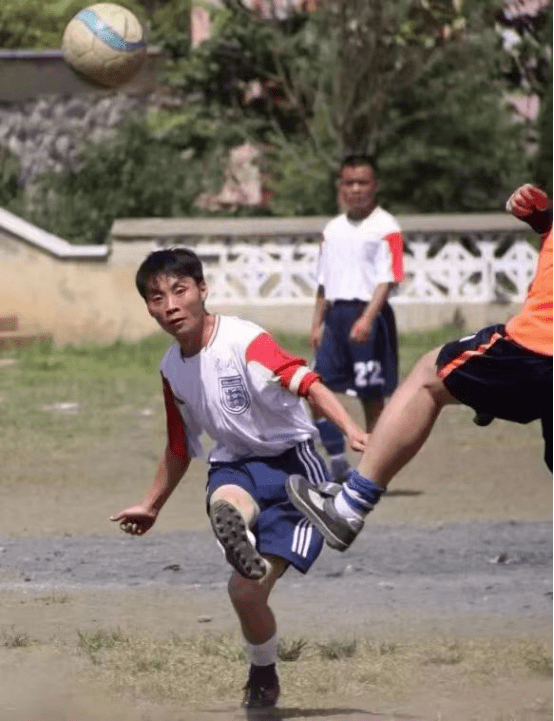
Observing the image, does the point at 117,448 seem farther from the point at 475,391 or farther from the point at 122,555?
the point at 475,391

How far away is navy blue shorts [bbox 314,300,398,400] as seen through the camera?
1056 cm

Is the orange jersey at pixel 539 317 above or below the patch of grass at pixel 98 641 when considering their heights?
above

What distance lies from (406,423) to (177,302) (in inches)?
31.3

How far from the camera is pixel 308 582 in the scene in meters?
8.00

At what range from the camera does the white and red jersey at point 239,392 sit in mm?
5918

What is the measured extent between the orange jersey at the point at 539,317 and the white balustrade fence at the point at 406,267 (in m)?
12.8

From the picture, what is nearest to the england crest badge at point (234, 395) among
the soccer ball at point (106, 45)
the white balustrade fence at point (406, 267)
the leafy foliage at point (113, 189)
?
the soccer ball at point (106, 45)

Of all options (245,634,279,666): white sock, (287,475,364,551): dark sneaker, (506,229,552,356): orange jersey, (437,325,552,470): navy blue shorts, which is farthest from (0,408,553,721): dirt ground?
(506,229,552,356): orange jersey

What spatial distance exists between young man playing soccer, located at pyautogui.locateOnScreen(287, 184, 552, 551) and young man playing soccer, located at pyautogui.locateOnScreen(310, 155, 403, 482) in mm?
4833

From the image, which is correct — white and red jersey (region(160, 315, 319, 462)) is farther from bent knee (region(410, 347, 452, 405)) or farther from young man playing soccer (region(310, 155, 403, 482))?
young man playing soccer (region(310, 155, 403, 482))

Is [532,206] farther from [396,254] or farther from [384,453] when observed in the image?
[396,254]

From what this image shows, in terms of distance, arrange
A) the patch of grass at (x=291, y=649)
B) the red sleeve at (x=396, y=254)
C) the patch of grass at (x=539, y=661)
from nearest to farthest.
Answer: the patch of grass at (x=539, y=661)
the patch of grass at (x=291, y=649)
the red sleeve at (x=396, y=254)

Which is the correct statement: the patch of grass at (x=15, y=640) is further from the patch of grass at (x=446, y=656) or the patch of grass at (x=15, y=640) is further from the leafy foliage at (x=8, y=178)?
the leafy foliage at (x=8, y=178)

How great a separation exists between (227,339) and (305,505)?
631 millimetres
